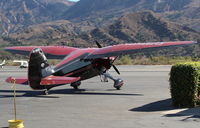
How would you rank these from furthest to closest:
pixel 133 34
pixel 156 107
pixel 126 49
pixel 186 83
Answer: pixel 133 34
pixel 126 49
pixel 156 107
pixel 186 83

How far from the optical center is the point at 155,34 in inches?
7151

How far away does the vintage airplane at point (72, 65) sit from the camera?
1781cm

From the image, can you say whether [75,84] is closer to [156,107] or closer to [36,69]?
[36,69]

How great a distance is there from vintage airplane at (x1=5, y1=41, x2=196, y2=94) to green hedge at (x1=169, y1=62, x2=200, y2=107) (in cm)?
518

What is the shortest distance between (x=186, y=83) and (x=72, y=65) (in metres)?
7.58

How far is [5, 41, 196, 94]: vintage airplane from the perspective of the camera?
17812 millimetres

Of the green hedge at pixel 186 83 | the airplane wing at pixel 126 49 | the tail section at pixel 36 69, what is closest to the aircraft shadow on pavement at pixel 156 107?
the green hedge at pixel 186 83

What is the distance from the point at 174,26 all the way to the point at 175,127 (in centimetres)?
18243

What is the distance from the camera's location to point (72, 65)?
781 inches

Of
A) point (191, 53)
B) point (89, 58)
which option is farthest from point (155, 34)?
point (89, 58)

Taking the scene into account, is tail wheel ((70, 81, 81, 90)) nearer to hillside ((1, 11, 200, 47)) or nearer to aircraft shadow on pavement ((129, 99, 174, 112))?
aircraft shadow on pavement ((129, 99, 174, 112))

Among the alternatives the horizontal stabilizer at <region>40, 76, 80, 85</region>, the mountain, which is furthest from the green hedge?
the mountain

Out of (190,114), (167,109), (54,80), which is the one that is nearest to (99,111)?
(167,109)

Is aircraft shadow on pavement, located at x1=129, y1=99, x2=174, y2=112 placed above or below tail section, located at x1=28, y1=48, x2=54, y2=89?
below
